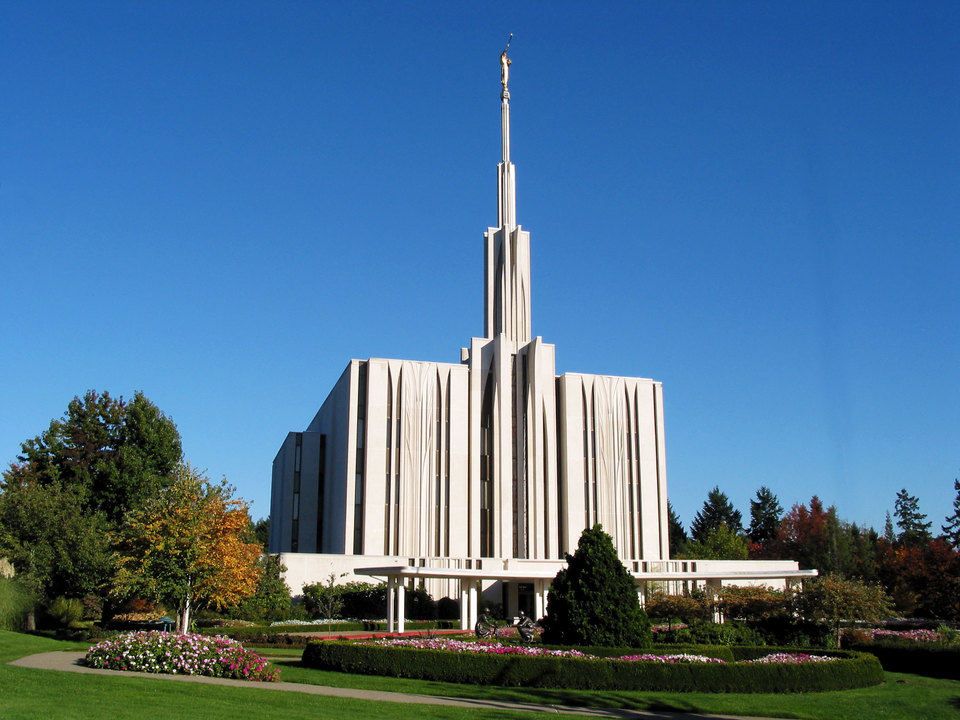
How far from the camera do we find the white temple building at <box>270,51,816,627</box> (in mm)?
50875

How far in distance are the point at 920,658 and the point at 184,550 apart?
23316mm

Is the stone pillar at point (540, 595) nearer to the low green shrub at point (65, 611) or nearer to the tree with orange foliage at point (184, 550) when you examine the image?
the tree with orange foliage at point (184, 550)

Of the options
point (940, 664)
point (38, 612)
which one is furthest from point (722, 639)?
point (38, 612)

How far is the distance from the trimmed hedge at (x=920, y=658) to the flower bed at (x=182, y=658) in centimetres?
1806

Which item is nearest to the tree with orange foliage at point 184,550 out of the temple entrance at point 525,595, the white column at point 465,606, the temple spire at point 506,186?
the white column at point 465,606

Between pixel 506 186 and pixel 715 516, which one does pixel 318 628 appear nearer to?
pixel 506 186

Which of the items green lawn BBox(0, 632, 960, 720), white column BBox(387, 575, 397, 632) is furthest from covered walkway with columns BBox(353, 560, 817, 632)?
green lawn BBox(0, 632, 960, 720)

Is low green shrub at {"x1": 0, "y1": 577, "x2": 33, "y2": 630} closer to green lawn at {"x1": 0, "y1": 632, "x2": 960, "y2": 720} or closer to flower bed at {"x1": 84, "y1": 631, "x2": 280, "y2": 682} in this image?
green lawn at {"x1": 0, "y1": 632, "x2": 960, "y2": 720}

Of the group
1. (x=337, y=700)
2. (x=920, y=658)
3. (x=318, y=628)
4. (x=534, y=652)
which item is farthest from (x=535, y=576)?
(x=337, y=700)

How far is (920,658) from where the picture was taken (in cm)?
2795

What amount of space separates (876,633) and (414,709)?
26.1 meters

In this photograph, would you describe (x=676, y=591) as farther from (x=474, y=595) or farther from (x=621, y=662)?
(x=621, y=662)

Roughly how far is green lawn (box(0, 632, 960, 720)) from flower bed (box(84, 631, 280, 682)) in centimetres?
94

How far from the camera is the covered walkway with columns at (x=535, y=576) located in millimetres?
35219
